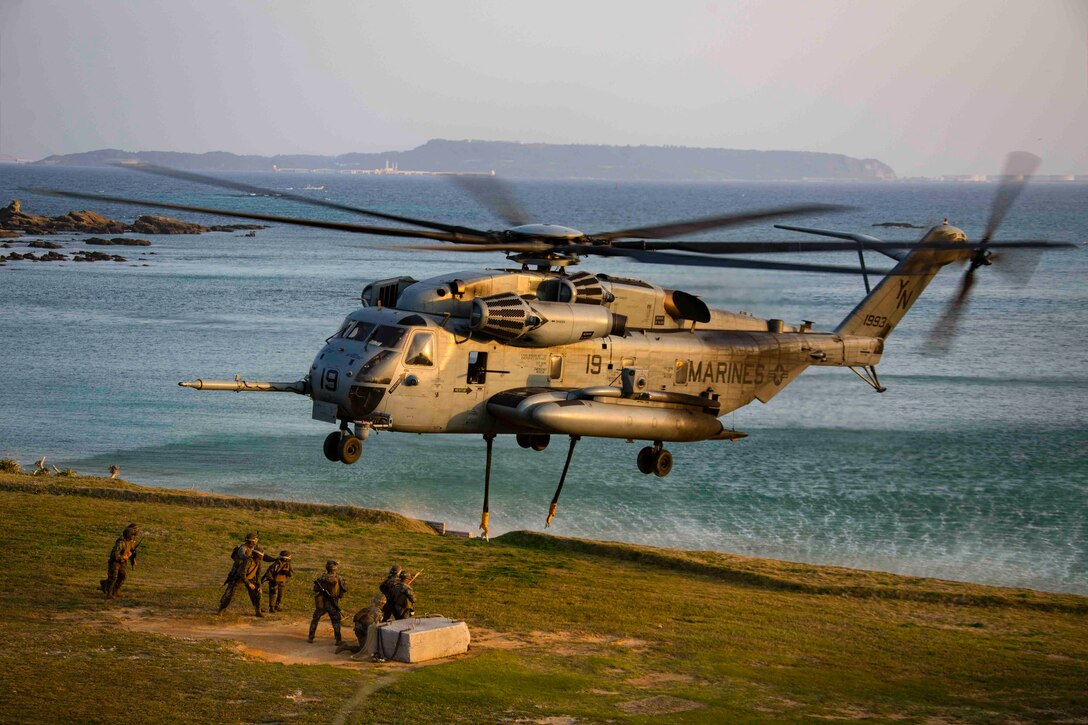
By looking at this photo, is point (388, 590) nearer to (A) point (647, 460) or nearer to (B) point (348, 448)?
(B) point (348, 448)

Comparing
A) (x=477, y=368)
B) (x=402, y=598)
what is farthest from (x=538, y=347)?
(x=402, y=598)

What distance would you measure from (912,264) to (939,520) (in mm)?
14312

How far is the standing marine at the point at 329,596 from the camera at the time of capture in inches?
747

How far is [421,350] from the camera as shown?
2189cm

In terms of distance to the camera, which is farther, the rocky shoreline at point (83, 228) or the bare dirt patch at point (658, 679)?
the rocky shoreline at point (83, 228)

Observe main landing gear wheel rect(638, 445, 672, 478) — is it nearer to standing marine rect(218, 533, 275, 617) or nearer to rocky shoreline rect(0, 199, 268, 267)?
standing marine rect(218, 533, 275, 617)

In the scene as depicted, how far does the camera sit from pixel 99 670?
17.4 meters

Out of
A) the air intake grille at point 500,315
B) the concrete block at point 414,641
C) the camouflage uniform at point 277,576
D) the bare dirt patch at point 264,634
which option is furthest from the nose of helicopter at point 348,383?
the concrete block at point 414,641

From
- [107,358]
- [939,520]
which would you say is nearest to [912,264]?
[939,520]

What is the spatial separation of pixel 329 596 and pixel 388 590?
0.86m

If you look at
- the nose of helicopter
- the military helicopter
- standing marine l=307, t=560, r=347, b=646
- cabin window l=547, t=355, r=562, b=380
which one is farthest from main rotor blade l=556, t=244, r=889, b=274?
standing marine l=307, t=560, r=347, b=646

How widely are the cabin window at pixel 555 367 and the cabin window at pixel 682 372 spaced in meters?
2.70

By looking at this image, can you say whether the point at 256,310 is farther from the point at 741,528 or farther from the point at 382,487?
the point at 741,528

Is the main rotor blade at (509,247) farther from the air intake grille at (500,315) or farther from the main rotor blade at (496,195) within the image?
the main rotor blade at (496,195)
